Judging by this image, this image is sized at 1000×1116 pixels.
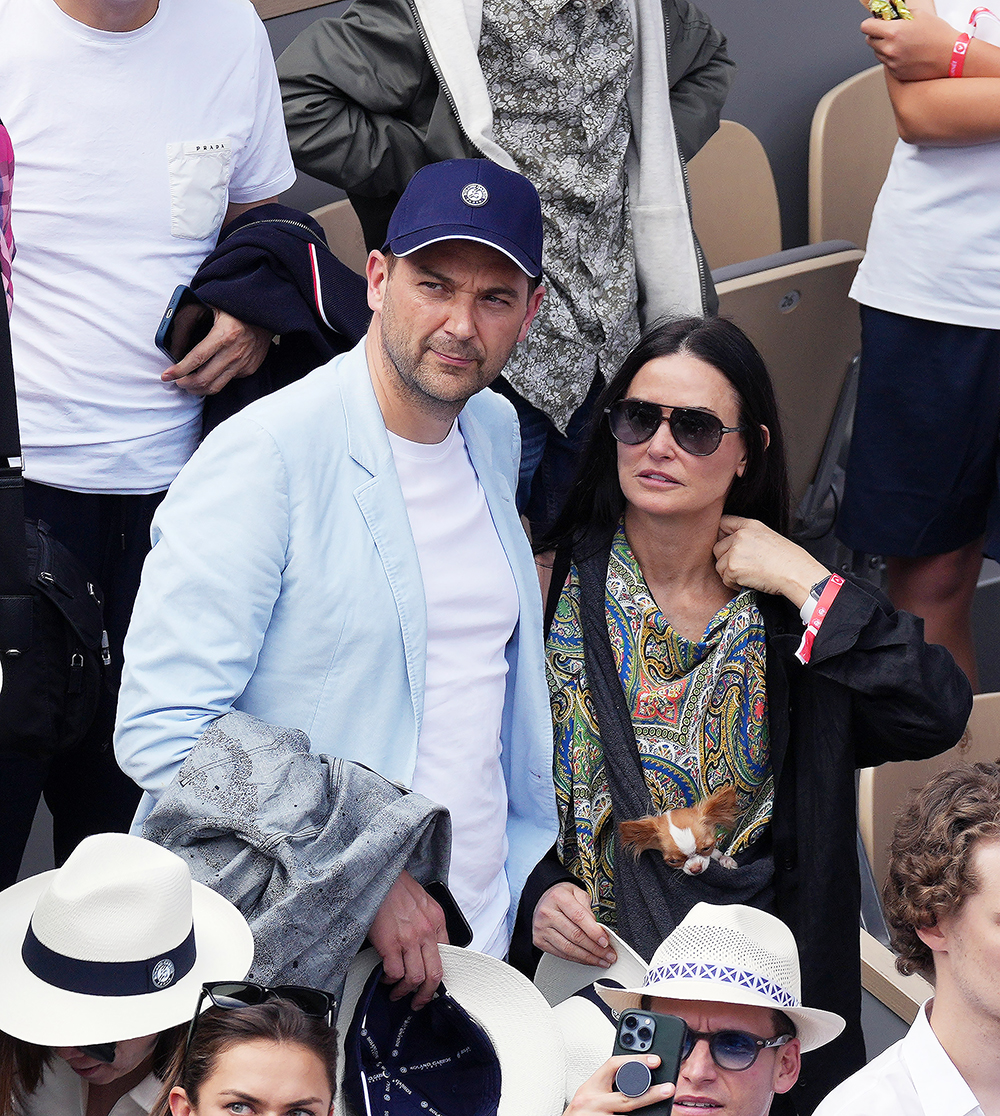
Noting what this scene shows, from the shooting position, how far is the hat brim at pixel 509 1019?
1766 millimetres

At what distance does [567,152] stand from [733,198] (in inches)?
70.2

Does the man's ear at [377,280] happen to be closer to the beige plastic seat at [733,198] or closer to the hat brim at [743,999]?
the hat brim at [743,999]

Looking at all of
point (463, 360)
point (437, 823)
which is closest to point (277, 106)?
point (463, 360)

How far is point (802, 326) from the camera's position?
376 centimetres

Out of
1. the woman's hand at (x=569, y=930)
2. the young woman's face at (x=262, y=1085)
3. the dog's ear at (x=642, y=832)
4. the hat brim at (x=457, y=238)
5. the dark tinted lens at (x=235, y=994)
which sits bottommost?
the woman's hand at (x=569, y=930)

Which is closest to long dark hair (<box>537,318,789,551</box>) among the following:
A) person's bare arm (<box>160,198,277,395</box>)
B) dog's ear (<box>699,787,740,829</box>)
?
dog's ear (<box>699,787,740,829</box>)

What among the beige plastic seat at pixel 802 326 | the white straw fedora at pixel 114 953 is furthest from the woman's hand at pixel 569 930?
the beige plastic seat at pixel 802 326

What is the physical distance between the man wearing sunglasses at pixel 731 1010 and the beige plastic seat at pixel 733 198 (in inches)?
110

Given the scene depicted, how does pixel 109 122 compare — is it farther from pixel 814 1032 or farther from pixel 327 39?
pixel 814 1032

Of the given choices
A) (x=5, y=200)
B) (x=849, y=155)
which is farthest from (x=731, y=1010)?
(x=849, y=155)

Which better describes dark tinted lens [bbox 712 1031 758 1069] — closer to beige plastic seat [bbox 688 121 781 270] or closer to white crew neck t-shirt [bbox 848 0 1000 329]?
white crew neck t-shirt [bbox 848 0 1000 329]

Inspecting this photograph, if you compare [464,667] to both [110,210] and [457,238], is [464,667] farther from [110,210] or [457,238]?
[110,210]

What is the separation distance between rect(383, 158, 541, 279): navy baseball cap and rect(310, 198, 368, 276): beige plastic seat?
5.54 ft

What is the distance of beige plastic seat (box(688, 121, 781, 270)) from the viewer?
14.3ft
